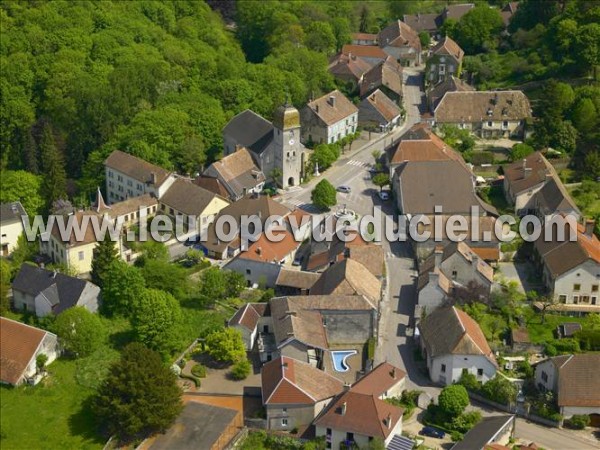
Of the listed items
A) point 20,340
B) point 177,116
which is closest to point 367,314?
point 20,340

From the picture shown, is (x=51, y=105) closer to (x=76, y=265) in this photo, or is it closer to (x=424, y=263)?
Result: (x=76, y=265)

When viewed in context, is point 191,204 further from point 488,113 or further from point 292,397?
point 488,113

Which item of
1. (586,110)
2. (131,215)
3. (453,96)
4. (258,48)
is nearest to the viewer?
(131,215)

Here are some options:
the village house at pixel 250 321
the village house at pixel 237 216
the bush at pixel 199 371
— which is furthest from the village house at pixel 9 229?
the bush at pixel 199 371

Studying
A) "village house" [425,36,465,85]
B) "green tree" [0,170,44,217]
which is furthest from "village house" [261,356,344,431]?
"village house" [425,36,465,85]

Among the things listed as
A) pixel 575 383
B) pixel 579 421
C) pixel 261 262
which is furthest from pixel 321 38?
pixel 579 421

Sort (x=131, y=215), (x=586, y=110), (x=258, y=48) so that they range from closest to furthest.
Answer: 1. (x=131, y=215)
2. (x=586, y=110)
3. (x=258, y=48)

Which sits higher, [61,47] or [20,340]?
[61,47]
